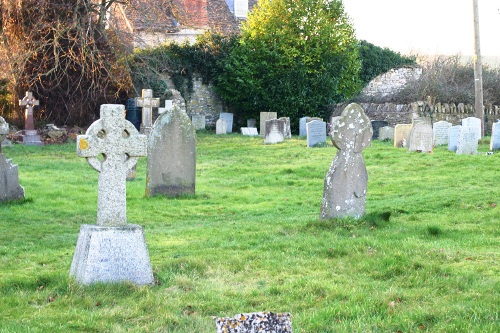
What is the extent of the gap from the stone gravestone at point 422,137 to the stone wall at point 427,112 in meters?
9.83

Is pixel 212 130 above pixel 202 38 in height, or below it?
below

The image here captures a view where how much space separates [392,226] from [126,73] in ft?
66.0

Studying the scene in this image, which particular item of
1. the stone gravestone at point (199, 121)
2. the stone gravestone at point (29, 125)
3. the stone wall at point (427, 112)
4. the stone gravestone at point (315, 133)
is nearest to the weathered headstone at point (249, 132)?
the stone gravestone at point (199, 121)

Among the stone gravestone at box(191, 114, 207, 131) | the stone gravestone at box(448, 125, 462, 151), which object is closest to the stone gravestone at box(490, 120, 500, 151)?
the stone gravestone at box(448, 125, 462, 151)

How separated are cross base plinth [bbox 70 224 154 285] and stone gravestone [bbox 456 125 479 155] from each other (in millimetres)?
14765

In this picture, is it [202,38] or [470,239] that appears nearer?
[470,239]

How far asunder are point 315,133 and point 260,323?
68.1 ft

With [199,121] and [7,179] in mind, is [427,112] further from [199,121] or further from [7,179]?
[7,179]

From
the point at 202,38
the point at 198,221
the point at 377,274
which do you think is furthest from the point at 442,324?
the point at 202,38

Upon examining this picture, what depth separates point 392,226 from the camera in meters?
9.90

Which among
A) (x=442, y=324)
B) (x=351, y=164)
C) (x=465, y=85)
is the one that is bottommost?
(x=442, y=324)

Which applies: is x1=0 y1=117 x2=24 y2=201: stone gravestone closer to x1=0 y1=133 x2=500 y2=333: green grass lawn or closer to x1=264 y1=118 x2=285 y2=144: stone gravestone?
x1=0 y1=133 x2=500 y2=333: green grass lawn

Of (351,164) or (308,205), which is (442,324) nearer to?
(351,164)

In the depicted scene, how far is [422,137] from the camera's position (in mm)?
20516
